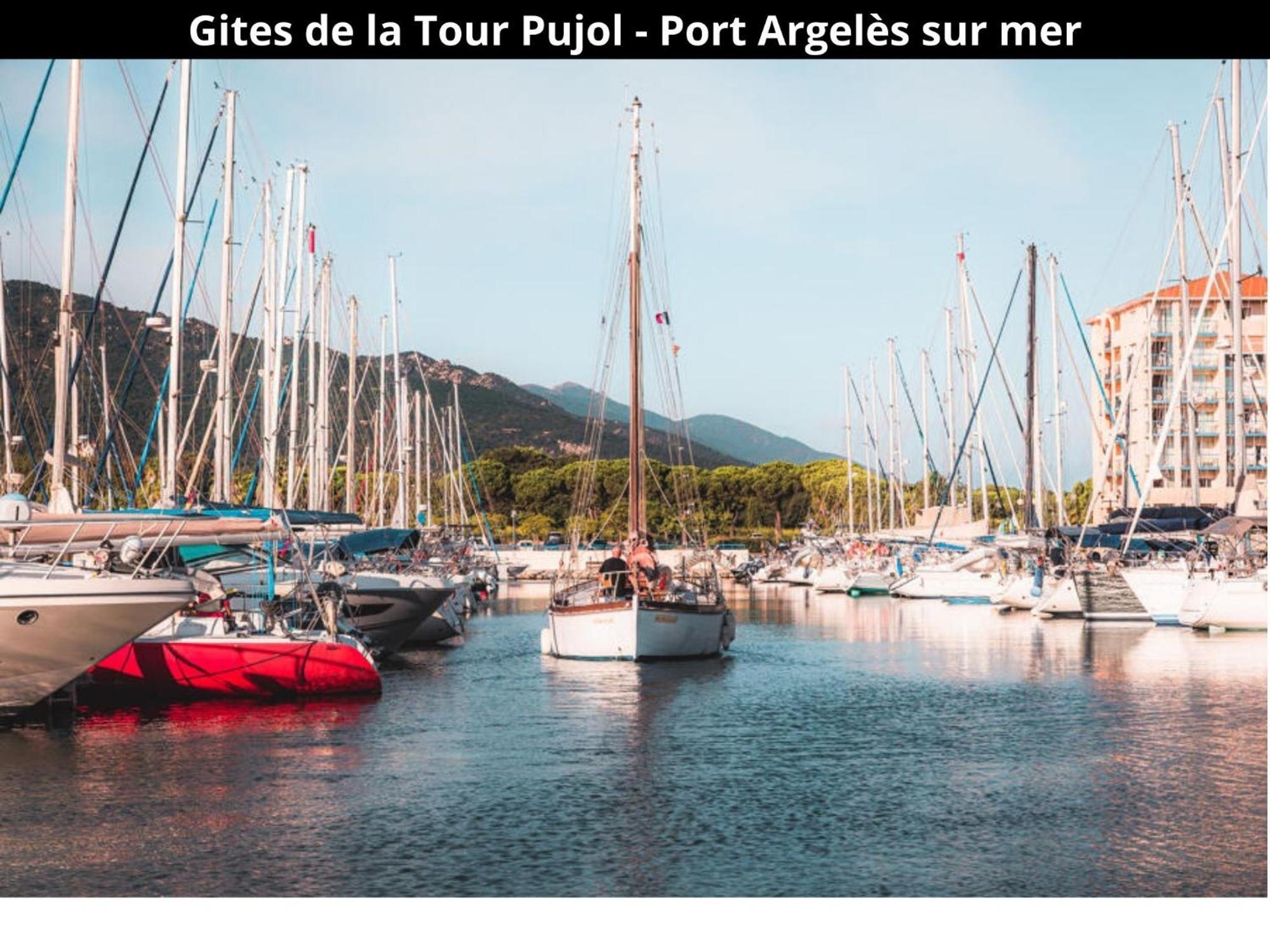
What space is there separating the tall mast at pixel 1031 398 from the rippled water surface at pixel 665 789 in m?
24.8

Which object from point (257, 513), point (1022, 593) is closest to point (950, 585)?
point (1022, 593)

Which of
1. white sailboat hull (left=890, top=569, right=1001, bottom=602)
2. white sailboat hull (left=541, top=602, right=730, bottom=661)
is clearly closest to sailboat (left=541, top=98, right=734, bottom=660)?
white sailboat hull (left=541, top=602, right=730, bottom=661)

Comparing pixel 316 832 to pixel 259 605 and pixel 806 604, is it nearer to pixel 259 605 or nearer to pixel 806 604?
pixel 259 605

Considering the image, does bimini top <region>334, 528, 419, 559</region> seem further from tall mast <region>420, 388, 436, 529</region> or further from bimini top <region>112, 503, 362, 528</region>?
tall mast <region>420, 388, 436, 529</region>

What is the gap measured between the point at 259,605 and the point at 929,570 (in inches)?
1597

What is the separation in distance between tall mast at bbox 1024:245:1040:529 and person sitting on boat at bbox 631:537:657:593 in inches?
1028

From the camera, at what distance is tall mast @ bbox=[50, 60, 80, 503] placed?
22.8 metres

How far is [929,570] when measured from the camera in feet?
206

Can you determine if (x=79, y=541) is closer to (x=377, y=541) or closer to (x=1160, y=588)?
(x=377, y=541)

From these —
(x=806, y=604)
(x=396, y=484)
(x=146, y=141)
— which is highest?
(x=146, y=141)

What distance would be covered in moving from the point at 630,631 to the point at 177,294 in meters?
11.1

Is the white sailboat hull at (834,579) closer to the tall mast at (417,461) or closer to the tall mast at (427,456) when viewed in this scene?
the tall mast at (427,456)
